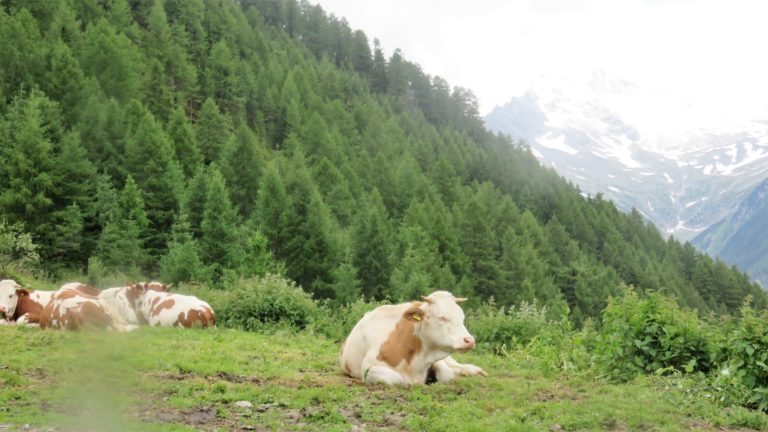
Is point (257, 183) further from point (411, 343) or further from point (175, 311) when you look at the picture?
point (411, 343)

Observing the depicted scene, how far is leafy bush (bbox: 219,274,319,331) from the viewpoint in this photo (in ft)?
59.5

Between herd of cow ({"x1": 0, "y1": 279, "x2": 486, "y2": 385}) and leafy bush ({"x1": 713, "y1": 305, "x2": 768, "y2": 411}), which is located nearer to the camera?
leafy bush ({"x1": 713, "y1": 305, "x2": 768, "y2": 411})

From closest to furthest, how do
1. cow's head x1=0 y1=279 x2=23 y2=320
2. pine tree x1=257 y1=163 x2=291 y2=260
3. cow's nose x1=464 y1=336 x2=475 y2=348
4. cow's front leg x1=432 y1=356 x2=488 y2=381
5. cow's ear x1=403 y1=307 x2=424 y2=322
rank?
cow's nose x1=464 y1=336 x2=475 y2=348 → cow's ear x1=403 y1=307 x2=424 y2=322 → cow's front leg x1=432 y1=356 x2=488 y2=381 → cow's head x1=0 y1=279 x2=23 y2=320 → pine tree x1=257 y1=163 x2=291 y2=260

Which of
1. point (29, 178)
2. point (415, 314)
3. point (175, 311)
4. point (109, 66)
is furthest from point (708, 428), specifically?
point (109, 66)

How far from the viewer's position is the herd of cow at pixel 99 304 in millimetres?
13516

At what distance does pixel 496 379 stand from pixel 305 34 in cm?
16570

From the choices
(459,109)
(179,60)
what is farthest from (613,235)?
(179,60)

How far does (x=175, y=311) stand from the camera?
53.5 feet

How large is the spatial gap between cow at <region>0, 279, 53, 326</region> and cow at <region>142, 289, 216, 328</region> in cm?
235

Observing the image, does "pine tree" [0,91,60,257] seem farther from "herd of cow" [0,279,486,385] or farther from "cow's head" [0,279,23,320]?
"herd of cow" [0,279,486,385]

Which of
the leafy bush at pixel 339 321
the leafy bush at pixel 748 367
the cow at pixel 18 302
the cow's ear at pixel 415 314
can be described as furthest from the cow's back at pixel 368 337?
the cow at pixel 18 302

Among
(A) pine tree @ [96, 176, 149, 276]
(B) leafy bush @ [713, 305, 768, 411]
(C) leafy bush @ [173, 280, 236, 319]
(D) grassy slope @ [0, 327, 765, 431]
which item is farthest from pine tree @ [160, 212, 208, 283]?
(B) leafy bush @ [713, 305, 768, 411]

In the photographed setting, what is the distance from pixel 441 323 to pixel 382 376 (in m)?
1.23

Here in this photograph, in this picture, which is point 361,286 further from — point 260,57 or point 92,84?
point 260,57
